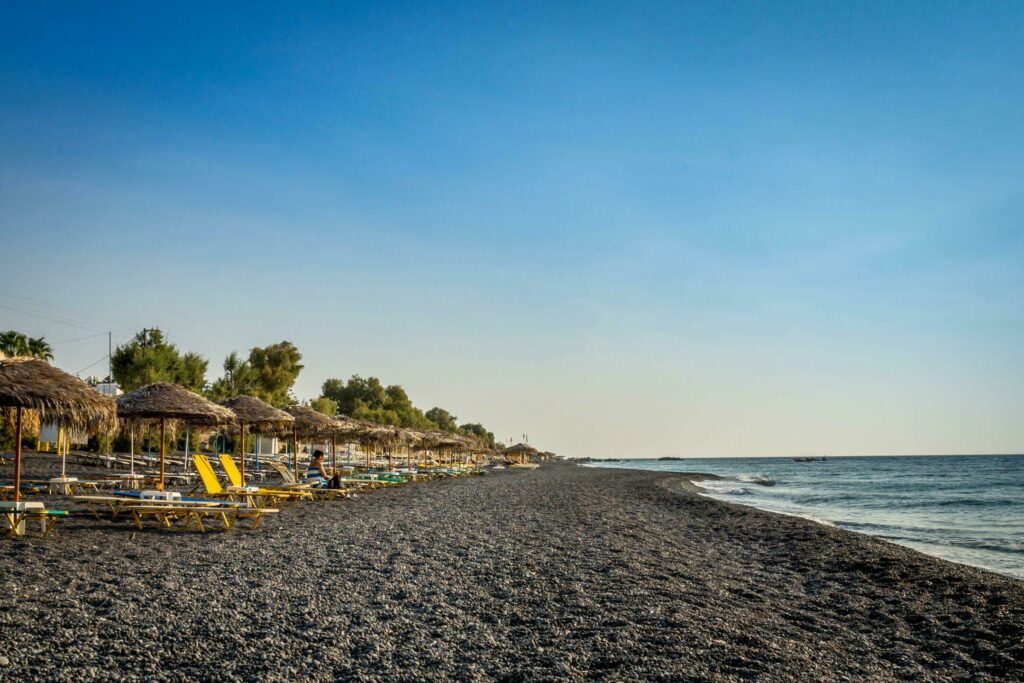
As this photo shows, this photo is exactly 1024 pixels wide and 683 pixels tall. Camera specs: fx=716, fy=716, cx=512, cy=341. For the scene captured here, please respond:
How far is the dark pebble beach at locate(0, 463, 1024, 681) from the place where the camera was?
4566 millimetres

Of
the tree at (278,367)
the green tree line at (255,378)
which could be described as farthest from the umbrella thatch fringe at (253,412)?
the tree at (278,367)

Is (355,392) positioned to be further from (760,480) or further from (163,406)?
(163,406)

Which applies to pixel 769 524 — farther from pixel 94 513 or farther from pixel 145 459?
pixel 145 459

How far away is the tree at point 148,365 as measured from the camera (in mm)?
35656

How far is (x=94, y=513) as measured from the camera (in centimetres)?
1035

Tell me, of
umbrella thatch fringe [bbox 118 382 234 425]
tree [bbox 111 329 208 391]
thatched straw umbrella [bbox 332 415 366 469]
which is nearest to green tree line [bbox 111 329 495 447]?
tree [bbox 111 329 208 391]

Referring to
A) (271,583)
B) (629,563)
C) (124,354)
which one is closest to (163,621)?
(271,583)

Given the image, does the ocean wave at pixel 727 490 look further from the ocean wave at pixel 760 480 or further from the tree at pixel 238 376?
the tree at pixel 238 376

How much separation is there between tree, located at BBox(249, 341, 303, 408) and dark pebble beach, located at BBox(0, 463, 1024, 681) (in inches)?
1819

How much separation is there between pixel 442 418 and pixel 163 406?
10863 cm

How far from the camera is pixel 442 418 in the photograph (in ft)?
396

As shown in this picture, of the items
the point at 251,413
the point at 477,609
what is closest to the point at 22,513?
the point at 477,609

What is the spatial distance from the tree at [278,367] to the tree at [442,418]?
59.9 metres

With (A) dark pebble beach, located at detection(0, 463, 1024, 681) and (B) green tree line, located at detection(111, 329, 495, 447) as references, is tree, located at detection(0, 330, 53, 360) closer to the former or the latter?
(B) green tree line, located at detection(111, 329, 495, 447)
